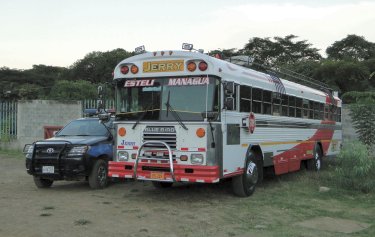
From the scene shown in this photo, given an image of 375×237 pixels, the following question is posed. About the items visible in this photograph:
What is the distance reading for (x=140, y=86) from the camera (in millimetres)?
9930

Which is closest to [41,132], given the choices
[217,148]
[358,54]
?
[217,148]

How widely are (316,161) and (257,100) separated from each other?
527cm

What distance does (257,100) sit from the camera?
441 inches

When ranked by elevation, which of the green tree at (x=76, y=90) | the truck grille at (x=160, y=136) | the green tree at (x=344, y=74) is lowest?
the truck grille at (x=160, y=136)

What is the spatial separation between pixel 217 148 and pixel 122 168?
2.01m

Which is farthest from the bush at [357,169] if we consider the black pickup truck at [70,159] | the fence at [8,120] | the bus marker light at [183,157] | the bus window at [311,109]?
the fence at [8,120]

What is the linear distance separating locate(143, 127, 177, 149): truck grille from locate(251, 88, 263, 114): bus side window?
2.31 meters

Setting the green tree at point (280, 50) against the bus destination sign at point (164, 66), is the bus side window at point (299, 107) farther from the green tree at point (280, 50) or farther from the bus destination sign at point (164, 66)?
the green tree at point (280, 50)

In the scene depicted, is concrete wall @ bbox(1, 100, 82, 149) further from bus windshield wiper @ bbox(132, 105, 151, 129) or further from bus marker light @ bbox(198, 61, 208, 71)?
bus marker light @ bbox(198, 61, 208, 71)

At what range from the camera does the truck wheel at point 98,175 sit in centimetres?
1113

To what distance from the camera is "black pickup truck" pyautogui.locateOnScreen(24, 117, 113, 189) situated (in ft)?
35.5

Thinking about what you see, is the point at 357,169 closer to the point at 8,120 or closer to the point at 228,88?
the point at 228,88

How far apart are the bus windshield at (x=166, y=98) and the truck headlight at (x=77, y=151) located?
1376 millimetres

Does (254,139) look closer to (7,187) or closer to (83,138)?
(83,138)
